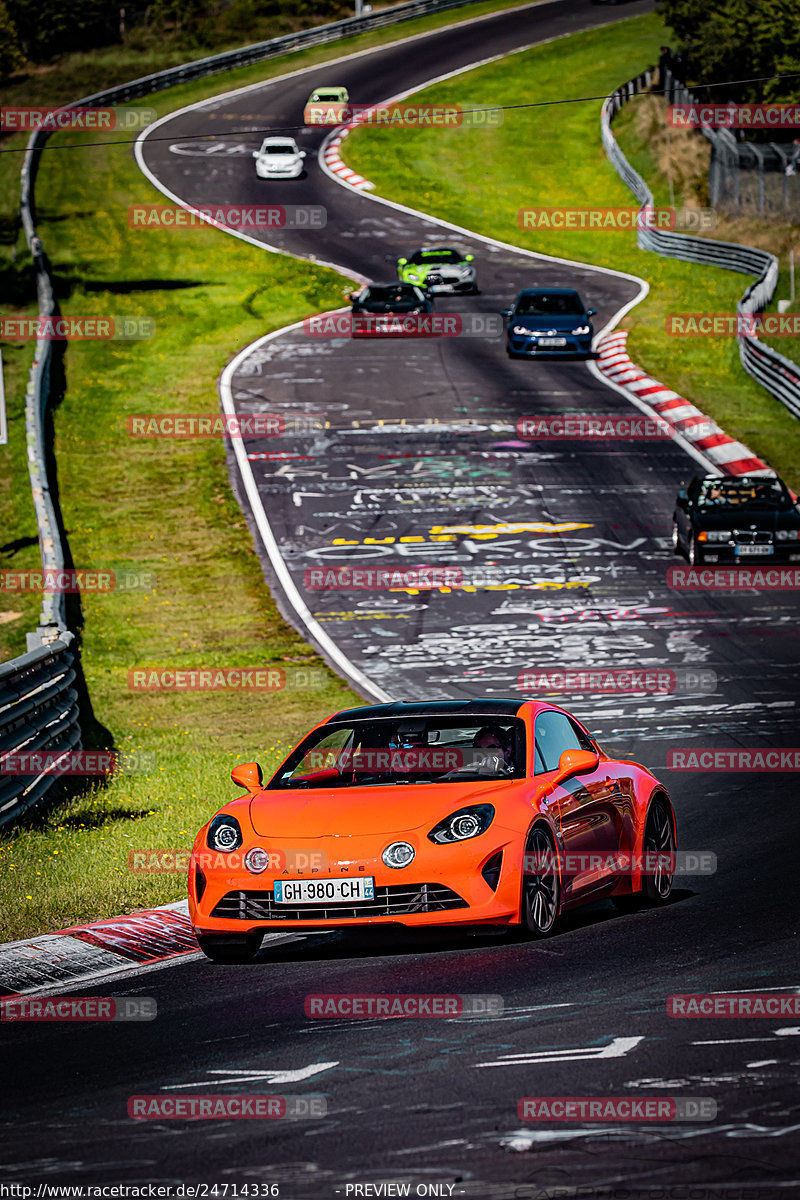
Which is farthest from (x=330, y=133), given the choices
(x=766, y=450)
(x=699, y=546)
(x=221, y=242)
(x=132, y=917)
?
(x=132, y=917)

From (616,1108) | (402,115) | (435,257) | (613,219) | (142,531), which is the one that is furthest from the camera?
(402,115)

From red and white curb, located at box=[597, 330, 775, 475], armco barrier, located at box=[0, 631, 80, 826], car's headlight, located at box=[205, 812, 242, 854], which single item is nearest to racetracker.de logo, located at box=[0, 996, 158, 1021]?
car's headlight, located at box=[205, 812, 242, 854]

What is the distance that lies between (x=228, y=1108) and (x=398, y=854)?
2620 millimetres

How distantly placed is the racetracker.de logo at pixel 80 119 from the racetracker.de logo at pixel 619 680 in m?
49.6

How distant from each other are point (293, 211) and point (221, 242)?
185 inches

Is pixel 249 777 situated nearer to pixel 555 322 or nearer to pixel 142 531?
pixel 142 531

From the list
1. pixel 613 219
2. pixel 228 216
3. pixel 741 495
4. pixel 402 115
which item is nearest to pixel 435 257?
pixel 228 216

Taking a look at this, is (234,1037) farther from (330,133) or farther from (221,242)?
(330,133)

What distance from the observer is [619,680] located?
2025 cm

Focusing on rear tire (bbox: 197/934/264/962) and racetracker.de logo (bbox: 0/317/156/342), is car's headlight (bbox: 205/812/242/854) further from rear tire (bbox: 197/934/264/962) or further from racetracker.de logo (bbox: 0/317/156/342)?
racetracker.de logo (bbox: 0/317/156/342)

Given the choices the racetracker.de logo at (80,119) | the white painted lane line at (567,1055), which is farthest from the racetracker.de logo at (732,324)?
the white painted lane line at (567,1055)

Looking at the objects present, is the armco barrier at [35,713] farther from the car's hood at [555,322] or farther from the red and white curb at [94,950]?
the car's hood at [555,322]

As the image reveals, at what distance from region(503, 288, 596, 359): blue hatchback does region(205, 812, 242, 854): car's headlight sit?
3133 cm

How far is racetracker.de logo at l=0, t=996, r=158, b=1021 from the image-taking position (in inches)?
314
